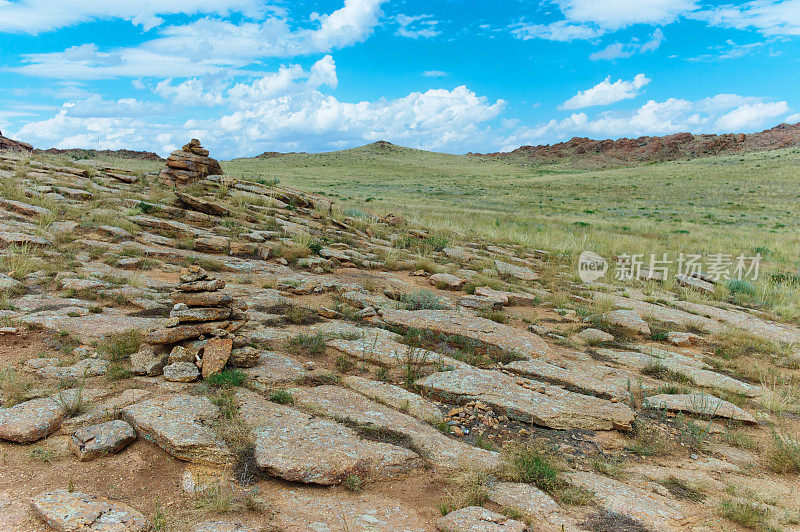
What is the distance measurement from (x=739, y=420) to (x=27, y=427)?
7.52 metres

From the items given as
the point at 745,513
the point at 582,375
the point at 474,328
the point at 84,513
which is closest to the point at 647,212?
the point at 474,328

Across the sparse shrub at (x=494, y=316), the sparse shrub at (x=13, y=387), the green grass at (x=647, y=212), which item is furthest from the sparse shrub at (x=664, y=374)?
the sparse shrub at (x=13, y=387)

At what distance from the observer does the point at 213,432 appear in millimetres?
3910

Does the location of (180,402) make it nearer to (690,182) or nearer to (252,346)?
(252,346)

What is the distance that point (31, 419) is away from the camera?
384 cm

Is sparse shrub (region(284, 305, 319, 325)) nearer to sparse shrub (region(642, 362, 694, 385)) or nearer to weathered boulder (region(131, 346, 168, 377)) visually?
weathered boulder (region(131, 346, 168, 377))

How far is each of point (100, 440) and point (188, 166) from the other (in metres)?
16.7

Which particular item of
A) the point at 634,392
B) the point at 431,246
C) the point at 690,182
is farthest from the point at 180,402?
the point at 690,182

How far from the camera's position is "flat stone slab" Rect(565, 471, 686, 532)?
3416 mm

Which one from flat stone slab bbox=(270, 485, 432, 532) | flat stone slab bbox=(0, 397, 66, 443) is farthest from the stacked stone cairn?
flat stone slab bbox=(270, 485, 432, 532)

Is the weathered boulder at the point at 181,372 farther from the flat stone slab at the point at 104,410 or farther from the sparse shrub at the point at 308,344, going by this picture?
the sparse shrub at the point at 308,344

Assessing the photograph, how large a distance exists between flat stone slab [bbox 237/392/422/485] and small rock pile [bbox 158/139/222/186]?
52.5ft

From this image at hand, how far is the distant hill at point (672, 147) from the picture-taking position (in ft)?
281

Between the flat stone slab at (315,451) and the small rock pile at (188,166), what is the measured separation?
15996mm
